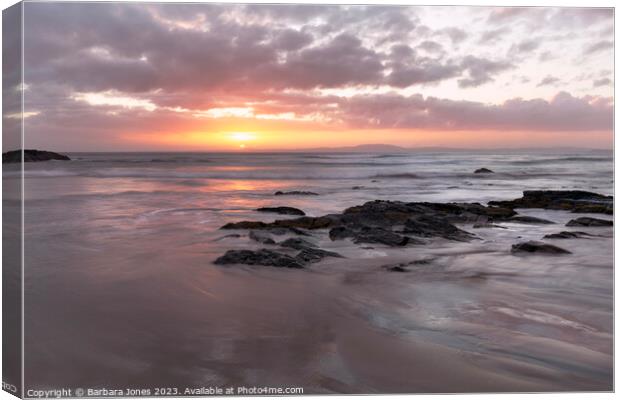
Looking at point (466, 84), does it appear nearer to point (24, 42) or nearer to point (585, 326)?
point (585, 326)

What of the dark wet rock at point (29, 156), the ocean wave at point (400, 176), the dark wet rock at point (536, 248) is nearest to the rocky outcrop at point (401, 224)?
the dark wet rock at point (536, 248)

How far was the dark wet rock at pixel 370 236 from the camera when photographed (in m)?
4.28

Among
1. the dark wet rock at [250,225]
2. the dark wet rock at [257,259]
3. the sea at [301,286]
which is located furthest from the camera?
the dark wet rock at [250,225]

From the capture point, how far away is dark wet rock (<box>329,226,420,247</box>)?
428 centimetres

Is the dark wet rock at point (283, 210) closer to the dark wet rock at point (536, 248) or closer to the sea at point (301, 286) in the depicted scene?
the sea at point (301, 286)

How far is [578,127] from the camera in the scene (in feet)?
13.4

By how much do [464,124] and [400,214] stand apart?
812 mm

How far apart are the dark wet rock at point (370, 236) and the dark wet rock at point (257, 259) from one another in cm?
43

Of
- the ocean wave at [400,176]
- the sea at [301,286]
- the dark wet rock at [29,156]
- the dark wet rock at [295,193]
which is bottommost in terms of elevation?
the sea at [301,286]

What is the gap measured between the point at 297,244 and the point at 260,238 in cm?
28

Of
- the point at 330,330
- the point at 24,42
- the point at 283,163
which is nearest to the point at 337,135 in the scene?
the point at 283,163

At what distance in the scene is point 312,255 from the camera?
163 inches

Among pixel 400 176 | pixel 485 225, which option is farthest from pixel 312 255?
pixel 485 225

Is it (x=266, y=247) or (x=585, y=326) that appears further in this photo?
(x=266, y=247)
